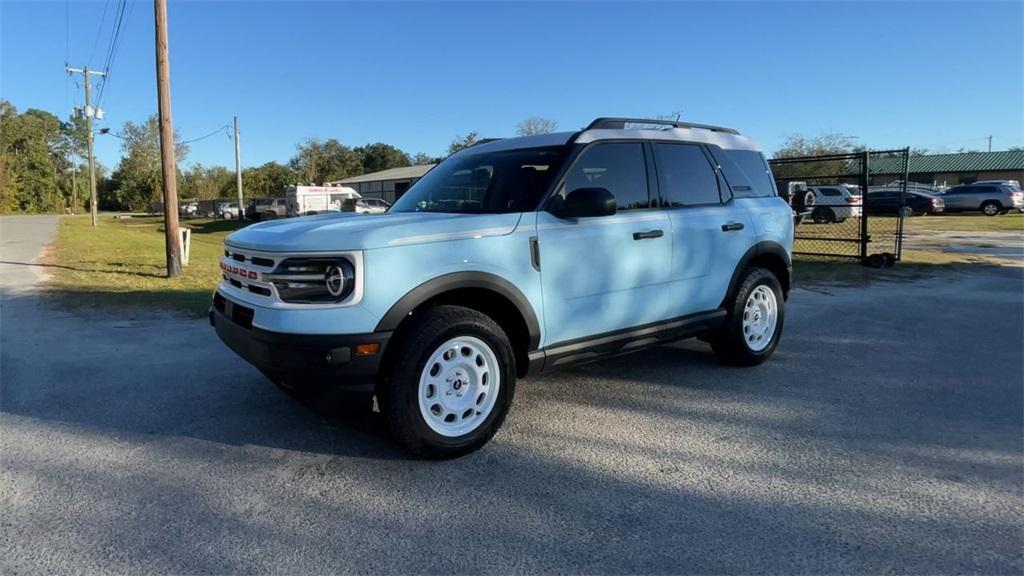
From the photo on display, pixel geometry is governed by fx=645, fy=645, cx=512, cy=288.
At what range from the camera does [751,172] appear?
18.8 ft

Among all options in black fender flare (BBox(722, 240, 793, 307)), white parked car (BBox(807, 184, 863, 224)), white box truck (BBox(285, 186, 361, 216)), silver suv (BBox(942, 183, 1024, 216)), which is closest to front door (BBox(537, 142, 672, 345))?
black fender flare (BBox(722, 240, 793, 307))

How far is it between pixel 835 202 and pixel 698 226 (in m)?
24.9

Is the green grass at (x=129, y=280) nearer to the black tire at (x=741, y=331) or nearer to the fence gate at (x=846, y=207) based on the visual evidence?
the black tire at (x=741, y=331)

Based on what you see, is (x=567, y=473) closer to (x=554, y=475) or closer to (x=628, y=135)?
(x=554, y=475)

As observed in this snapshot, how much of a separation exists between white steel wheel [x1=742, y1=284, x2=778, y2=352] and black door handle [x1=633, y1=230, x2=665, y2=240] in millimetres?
1335

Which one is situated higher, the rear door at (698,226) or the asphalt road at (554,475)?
the rear door at (698,226)

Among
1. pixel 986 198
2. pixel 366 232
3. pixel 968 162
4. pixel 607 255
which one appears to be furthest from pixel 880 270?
pixel 968 162

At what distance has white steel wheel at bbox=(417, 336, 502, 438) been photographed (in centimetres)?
359

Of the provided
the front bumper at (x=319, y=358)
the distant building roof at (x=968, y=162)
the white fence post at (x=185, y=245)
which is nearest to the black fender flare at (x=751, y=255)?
the front bumper at (x=319, y=358)

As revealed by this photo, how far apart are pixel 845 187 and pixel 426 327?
28.5 metres

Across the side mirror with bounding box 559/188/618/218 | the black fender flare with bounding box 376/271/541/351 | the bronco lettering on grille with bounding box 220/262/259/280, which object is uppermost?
the side mirror with bounding box 559/188/618/218

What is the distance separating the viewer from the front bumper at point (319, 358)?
3.26m

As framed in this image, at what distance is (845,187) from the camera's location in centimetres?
2747

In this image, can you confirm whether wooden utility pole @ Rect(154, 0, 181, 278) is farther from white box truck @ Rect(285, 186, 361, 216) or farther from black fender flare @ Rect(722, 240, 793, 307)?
white box truck @ Rect(285, 186, 361, 216)
